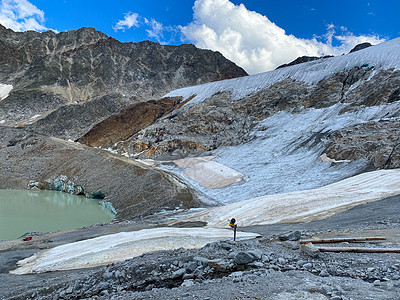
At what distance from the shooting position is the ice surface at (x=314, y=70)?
46.2 metres

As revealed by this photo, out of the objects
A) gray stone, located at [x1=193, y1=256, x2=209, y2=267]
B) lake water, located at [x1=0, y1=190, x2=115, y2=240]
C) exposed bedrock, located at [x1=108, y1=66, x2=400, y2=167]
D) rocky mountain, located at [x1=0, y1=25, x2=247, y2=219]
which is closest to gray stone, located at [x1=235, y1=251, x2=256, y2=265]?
gray stone, located at [x1=193, y1=256, x2=209, y2=267]

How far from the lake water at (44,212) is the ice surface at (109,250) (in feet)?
39.4

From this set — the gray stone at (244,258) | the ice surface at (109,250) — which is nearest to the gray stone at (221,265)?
the gray stone at (244,258)

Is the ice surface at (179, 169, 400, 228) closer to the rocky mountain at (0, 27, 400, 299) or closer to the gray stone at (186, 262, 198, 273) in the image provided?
the rocky mountain at (0, 27, 400, 299)

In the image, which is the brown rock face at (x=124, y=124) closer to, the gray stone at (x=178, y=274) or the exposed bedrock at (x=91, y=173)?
the exposed bedrock at (x=91, y=173)

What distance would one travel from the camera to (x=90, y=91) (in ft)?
304

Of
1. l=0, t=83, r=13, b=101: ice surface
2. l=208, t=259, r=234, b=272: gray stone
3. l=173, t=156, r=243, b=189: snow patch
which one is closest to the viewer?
l=208, t=259, r=234, b=272: gray stone

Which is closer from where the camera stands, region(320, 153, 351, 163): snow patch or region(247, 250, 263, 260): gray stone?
region(247, 250, 263, 260): gray stone

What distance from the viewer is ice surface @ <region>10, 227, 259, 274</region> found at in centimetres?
990

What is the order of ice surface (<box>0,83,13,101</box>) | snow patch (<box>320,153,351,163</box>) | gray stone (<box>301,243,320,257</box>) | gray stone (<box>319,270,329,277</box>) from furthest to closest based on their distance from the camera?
ice surface (<box>0,83,13,101</box>), snow patch (<box>320,153,351,163</box>), gray stone (<box>301,243,320,257</box>), gray stone (<box>319,270,329,277</box>)

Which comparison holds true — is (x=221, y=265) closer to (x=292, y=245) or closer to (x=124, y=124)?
(x=292, y=245)

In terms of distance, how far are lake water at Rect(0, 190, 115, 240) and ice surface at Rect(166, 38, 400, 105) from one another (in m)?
40.2

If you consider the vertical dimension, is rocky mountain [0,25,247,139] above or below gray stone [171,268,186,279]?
above

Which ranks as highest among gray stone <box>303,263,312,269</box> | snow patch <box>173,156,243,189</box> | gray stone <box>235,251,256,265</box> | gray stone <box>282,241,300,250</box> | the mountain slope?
the mountain slope
